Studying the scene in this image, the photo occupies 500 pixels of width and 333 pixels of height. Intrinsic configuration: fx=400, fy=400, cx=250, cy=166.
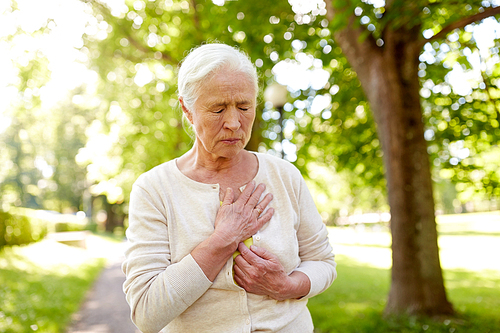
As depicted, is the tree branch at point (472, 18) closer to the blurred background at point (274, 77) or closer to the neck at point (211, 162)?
the blurred background at point (274, 77)

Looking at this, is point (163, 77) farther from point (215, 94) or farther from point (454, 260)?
point (454, 260)

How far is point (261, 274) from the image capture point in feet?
5.42

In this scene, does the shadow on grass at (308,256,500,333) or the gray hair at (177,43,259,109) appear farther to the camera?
the shadow on grass at (308,256,500,333)

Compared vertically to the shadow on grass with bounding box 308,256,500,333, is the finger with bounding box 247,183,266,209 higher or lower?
higher

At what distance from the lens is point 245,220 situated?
1694 millimetres

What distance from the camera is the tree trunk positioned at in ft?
18.1

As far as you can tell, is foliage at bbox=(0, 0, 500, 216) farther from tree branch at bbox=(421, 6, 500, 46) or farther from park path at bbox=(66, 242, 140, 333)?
park path at bbox=(66, 242, 140, 333)

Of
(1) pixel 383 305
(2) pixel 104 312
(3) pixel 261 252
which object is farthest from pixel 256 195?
(2) pixel 104 312

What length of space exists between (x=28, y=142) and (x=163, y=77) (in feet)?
88.6

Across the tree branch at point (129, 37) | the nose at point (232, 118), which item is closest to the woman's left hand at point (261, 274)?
the nose at point (232, 118)

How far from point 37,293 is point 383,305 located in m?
6.82

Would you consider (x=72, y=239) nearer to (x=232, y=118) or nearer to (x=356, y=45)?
(x=356, y=45)

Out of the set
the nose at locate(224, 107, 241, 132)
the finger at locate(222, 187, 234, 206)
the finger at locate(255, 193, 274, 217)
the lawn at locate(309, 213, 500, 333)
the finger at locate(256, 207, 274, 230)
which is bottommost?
the lawn at locate(309, 213, 500, 333)

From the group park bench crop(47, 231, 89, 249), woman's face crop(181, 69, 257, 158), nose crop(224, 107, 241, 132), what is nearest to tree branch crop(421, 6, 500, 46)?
woman's face crop(181, 69, 257, 158)
